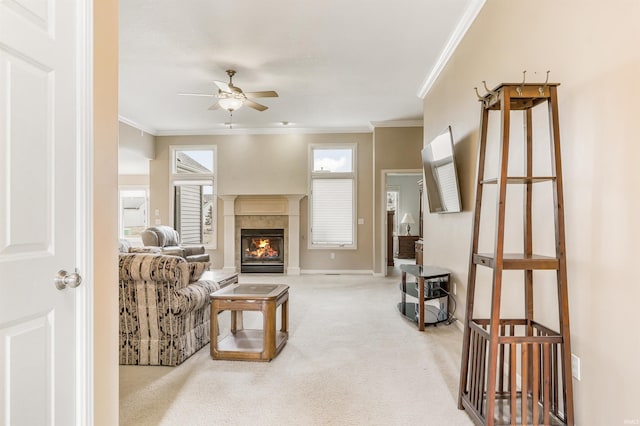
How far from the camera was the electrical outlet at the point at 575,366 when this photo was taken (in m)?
1.87

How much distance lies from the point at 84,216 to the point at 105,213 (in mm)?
147

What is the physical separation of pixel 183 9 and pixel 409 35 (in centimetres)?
212

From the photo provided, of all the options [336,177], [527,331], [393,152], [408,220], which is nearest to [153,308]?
[527,331]

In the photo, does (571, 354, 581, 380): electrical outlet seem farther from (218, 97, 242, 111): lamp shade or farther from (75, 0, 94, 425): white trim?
(218, 97, 242, 111): lamp shade

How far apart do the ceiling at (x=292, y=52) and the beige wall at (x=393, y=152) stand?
571 millimetres

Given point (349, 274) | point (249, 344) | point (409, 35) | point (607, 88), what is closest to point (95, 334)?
point (249, 344)

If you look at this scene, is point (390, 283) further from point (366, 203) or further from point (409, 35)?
point (409, 35)

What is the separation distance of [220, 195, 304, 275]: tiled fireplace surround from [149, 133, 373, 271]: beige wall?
16 centimetres

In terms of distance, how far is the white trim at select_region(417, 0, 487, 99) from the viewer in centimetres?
323

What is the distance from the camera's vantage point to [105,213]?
5.36 feet

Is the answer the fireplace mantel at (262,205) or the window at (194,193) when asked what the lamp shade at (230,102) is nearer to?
the fireplace mantel at (262,205)

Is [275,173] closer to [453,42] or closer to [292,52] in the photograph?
[292,52]

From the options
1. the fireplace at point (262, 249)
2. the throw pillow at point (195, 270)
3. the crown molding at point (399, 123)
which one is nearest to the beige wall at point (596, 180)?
the throw pillow at point (195, 270)

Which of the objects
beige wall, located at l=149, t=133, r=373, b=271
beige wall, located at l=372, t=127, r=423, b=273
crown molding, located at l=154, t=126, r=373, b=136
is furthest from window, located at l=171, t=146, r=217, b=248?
beige wall, located at l=372, t=127, r=423, b=273
